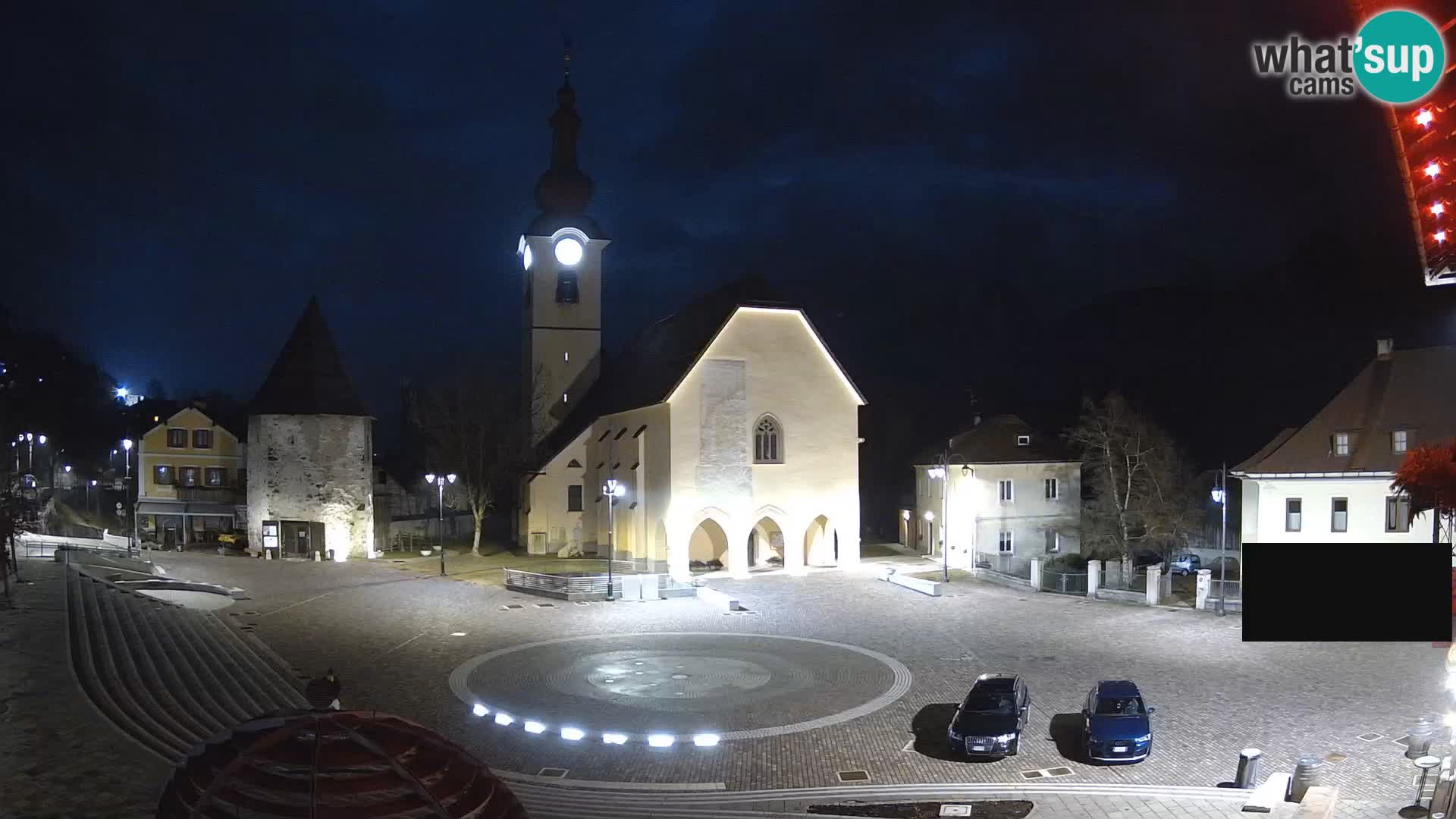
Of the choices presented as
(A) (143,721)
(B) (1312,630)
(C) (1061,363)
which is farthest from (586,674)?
(C) (1061,363)

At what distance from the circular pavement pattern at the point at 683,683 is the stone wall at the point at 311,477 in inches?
953

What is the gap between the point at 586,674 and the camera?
823 inches

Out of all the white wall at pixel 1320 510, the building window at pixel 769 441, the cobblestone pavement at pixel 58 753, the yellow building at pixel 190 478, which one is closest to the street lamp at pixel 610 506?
the building window at pixel 769 441

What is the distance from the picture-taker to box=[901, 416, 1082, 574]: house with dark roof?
45.1m

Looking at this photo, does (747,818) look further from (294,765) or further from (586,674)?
(586,674)

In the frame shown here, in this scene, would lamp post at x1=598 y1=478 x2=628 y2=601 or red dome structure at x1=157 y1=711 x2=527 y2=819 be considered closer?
red dome structure at x1=157 y1=711 x2=527 y2=819

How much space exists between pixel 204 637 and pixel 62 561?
15.2 meters

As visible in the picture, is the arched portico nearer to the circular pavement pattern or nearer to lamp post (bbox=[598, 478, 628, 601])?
lamp post (bbox=[598, 478, 628, 601])

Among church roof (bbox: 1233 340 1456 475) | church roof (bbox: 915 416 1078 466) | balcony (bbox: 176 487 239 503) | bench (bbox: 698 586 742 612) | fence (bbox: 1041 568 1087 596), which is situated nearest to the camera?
bench (bbox: 698 586 742 612)

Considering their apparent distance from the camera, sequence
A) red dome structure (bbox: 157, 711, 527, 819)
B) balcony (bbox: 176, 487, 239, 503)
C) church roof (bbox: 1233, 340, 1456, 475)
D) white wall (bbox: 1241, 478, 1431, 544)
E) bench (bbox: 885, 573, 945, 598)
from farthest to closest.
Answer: balcony (bbox: 176, 487, 239, 503) < bench (bbox: 885, 573, 945, 598) < church roof (bbox: 1233, 340, 1456, 475) < white wall (bbox: 1241, 478, 1431, 544) < red dome structure (bbox: 157, 711, 527, 819)

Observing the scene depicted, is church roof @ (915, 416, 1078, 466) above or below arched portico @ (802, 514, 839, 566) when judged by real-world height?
above
